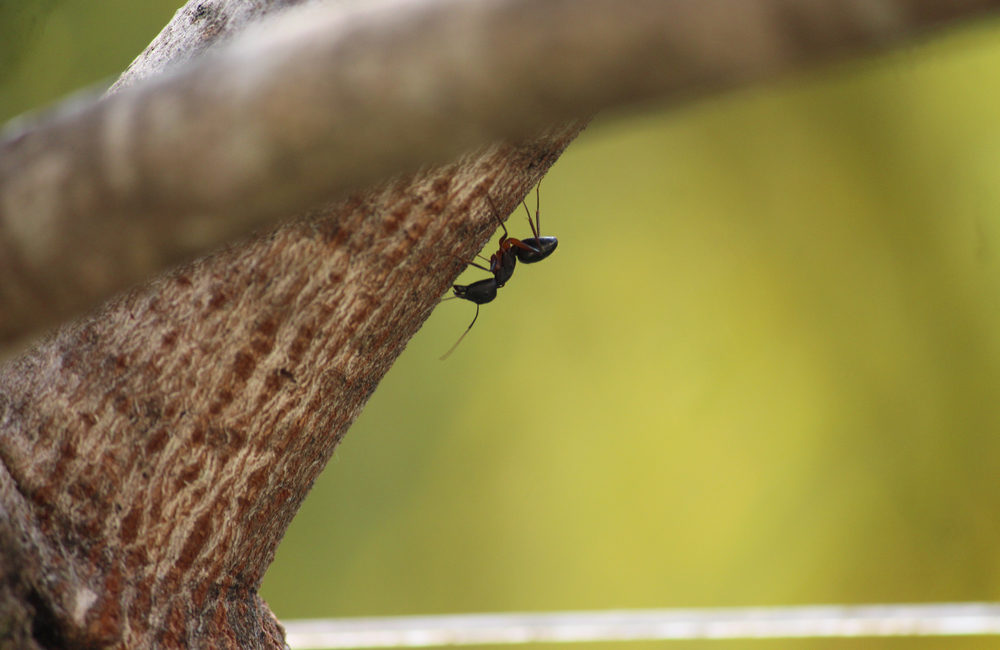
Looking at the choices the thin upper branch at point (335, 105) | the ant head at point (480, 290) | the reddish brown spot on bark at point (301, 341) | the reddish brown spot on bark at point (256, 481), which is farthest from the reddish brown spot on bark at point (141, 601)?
the ant head at point (480, 290)

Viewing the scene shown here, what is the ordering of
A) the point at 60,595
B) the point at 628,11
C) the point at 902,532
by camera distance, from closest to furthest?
the point at 628,11, the point at 60,595, the point at 902,532

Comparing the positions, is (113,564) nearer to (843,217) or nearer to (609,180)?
(609,180)

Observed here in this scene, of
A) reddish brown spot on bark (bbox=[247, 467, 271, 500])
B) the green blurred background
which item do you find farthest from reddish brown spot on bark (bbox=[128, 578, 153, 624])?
the green blurred background

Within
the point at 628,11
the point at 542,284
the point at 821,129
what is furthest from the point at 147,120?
the point at 821,129

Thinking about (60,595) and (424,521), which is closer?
(60,595)

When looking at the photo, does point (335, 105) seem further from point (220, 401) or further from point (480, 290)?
point (480, 290)
